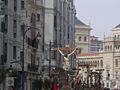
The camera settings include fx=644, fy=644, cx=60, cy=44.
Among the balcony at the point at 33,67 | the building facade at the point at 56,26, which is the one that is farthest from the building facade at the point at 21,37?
the building facade at the point at 56,26

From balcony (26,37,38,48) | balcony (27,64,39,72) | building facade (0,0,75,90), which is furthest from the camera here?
balcony (26,37,38,48)

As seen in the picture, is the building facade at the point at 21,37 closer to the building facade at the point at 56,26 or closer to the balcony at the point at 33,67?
the balcony at the point at 33,67

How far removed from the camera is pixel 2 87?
59.4 metres

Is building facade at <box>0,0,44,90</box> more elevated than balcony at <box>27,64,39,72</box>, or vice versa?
building facade at <box>0,0,44,90</box>

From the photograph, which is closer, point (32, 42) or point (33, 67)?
point (33, 67)

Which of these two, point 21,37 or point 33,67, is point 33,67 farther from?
point 21,37

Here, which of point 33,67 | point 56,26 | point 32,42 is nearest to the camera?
point 33,67

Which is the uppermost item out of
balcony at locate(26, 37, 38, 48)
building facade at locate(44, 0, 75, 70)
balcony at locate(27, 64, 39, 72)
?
building facade at locate(44, 0, 75, 70)

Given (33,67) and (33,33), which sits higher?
(33,33)

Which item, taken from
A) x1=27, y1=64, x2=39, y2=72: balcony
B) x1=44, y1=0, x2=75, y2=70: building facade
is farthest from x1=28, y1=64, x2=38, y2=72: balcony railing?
x1=44, y1=0, x2=75, y2=70: building facade

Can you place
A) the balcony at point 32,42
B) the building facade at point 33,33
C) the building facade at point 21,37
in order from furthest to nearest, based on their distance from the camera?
1. the balcony at point 32,42
2. the building facade at point 33,33
3. the building facade at point 21,37

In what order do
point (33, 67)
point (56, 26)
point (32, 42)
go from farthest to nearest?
point (56, 26)
point (32, 42)
point (33, 67)

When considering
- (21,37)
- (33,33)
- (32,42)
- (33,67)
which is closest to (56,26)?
(33,33)

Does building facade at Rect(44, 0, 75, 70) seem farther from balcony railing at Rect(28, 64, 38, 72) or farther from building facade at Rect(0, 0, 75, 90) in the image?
balcony railing at Rect(28, 64, 38, 72)
